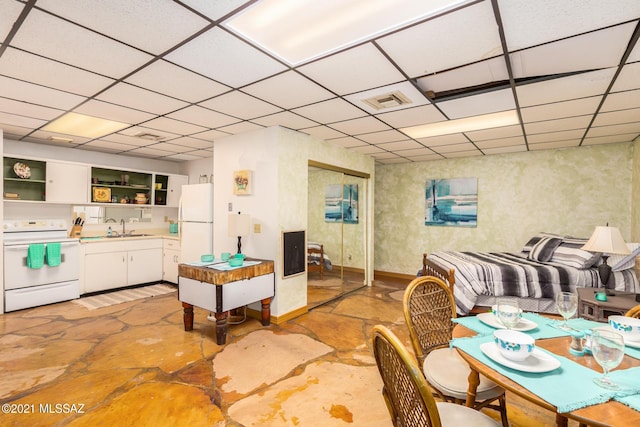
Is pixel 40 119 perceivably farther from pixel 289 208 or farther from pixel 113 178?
pixel 289 208

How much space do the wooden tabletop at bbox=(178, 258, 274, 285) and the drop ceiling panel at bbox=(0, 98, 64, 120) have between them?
2186mm

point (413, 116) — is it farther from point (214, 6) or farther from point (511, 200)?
point (511, 200)

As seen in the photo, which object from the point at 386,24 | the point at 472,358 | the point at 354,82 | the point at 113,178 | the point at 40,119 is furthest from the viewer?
the point at 113,178

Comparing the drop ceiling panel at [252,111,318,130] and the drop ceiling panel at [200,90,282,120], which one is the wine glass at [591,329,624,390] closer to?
the drop ceiling panel at [200,90,282,120]

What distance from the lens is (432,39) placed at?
1.87 metres

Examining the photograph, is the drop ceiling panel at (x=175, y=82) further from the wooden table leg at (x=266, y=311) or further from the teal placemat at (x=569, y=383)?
the teal placemat at (x=569, y=383)

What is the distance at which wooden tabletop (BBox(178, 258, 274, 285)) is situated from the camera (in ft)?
10.2

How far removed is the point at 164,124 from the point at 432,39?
127 inches

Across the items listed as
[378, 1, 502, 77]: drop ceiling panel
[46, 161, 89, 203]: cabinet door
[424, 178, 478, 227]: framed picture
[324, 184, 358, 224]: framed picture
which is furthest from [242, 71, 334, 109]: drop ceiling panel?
[46, 161, 89, 203]: cabinet door

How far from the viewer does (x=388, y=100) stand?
2.91 meters

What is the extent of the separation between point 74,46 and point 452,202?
19.2 feet

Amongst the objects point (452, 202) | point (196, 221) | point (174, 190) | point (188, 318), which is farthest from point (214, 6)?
point (452, 202)

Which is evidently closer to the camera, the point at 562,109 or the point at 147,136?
the point at 562,109

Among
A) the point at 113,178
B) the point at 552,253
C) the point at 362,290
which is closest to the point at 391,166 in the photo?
the point at 362,290
